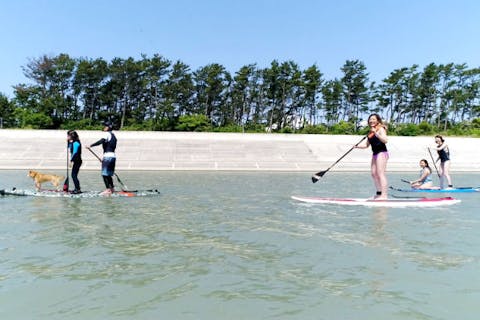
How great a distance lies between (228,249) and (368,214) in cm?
398

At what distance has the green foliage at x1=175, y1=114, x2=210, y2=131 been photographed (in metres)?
55.3

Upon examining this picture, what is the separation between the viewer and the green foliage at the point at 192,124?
55.3 meters

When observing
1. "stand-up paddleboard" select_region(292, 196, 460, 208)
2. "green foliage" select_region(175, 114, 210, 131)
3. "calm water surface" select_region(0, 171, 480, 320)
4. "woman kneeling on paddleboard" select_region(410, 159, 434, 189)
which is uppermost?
"green foliage" select_region(175, 114, 210, 131)

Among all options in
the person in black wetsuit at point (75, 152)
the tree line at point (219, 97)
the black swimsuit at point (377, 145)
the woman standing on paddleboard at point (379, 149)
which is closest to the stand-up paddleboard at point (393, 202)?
the woman standing on paddleboard at point (379, 149)

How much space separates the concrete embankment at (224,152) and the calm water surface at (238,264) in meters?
16.2

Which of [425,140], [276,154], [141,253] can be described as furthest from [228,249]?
[425,140]

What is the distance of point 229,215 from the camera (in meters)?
8.41

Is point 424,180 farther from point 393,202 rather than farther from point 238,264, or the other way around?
point 238,264

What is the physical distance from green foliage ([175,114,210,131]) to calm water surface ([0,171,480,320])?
46722 millimetres

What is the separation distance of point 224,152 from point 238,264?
78.9 ft

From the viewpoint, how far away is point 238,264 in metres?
5.01

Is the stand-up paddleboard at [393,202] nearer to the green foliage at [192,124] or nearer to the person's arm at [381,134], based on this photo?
the person's arm at [381,134]

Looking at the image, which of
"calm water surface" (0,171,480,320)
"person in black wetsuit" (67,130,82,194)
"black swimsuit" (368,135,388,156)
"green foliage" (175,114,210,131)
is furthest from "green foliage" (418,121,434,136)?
"person in black wetsuit" (67,130,82,194)

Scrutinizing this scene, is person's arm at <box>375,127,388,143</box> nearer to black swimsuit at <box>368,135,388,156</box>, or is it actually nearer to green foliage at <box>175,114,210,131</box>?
black swimsuit at <box>368,135,388,156</box>
